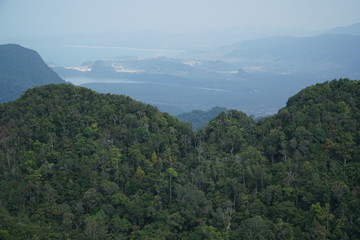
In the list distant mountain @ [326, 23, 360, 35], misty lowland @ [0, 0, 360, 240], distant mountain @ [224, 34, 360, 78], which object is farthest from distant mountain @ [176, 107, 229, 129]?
distant mountain @ [326, 23, 360, 35]

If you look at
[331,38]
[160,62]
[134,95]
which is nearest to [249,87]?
[134,95]

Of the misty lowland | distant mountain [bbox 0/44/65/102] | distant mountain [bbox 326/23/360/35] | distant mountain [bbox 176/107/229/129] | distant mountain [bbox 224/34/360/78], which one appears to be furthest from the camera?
distant mountain [bbox 326/23/360/35]

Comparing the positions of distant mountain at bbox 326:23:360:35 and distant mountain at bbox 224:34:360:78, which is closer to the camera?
distant mountain at bbox 224:34:360:78

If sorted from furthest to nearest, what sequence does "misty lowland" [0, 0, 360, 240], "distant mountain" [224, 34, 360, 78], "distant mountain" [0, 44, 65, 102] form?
"distant mountain" [224, 34, 360, 78]
"distant mountain" [0, 44, 65, 102]
"misty lowland" [0, 0, 360, 240]

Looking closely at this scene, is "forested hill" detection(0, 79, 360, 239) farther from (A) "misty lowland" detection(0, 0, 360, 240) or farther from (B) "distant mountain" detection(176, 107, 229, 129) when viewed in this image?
(B) "distant mountain" detection(176, 107, 229, 129)

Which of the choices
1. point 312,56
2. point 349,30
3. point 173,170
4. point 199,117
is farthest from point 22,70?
point 349,30

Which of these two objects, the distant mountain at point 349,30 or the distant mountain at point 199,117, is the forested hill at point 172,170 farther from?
the distant mountain at point 349,30
